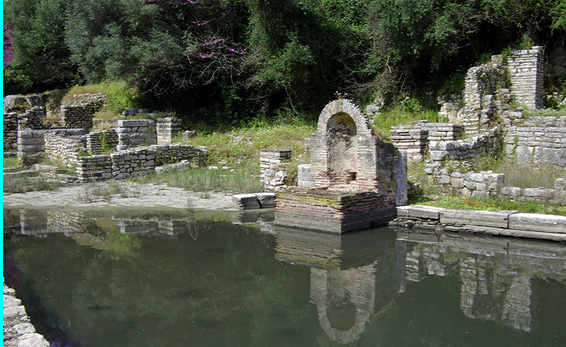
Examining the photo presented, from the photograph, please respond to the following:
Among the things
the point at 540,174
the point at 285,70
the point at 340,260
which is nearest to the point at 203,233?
the point at 340,260

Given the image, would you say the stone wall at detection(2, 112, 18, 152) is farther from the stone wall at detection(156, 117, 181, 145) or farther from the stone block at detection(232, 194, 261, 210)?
the stone block at detection(232, 194, 261, 210)

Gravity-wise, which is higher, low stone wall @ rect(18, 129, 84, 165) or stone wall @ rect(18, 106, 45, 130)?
stone wall @ rect(18, 106, 45, 130)

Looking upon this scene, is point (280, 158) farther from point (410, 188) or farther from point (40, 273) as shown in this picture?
point (40, 273)

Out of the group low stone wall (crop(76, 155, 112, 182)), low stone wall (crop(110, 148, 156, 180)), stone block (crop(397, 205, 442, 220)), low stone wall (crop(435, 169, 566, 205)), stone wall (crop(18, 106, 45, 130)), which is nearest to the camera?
low stone wall (crop(435, 169, 566, 205))

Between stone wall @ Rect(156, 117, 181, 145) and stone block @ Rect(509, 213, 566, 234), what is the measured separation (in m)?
13.8

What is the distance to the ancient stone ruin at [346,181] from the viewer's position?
956cm

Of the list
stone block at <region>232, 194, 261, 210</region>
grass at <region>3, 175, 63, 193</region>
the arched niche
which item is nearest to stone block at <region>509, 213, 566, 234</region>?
the arched niche

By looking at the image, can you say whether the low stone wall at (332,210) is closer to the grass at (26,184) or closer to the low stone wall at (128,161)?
the low stone wall at (128,161)

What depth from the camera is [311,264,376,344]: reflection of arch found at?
5743mm

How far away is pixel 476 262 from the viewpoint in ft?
25.6

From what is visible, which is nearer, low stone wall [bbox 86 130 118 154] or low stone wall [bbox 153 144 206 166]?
low stone wall [bbox 153 144 206 166]

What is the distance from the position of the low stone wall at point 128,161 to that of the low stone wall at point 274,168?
3.83 meters

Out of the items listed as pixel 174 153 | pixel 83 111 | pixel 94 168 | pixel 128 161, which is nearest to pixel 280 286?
pixel 94 168

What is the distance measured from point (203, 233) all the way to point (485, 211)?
17.6 feet
